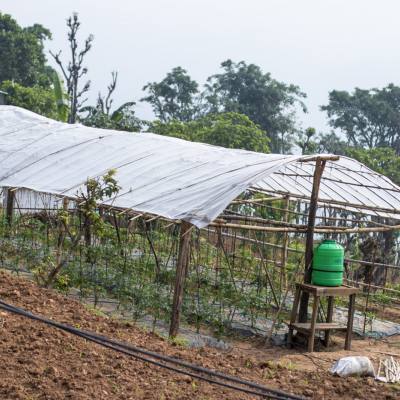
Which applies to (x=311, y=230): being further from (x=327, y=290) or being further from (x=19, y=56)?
(x=19, y=56)

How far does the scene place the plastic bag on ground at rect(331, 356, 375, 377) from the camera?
6109 mm

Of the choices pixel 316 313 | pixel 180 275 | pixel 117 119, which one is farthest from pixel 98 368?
pixel 117 119

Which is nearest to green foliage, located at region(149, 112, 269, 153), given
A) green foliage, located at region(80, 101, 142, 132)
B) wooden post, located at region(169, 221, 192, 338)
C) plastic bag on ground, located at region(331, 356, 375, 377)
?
green foliage, located at region(80, 101, 142, 132)

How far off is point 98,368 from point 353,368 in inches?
92.5

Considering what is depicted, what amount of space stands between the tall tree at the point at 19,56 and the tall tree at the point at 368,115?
11947mm

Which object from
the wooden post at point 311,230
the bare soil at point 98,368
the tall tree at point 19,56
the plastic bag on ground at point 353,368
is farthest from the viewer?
the tall tree at point 19,56

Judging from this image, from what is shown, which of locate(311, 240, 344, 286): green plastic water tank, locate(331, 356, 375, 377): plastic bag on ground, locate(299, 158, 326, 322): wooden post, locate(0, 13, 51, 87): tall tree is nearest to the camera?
locate(331, 356, 375, 377): plastic bag on ground

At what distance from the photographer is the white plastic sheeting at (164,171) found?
749cm

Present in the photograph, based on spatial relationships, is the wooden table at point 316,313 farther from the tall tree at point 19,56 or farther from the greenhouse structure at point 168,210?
the tall tree at point 19,56

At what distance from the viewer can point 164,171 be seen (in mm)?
8680

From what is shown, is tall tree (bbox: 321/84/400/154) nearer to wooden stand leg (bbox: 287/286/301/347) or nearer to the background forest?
the background forest

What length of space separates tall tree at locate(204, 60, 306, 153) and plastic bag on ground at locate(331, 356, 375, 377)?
956 inches

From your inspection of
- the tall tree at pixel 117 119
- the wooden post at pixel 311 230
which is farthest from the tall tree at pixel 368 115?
the wooden post at pixel 311 230

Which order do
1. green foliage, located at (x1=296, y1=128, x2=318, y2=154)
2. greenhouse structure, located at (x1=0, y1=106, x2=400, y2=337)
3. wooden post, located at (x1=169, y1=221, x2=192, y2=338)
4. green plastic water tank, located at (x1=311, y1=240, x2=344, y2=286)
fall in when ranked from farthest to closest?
green foliage, located at (x1=296, y1=128, x2=318, y2=154) → green plastic water tank, located at (x1=311, y1=240, x2=344, y2=286) → greenhouse structure, located at (x1=0, y1=106, x2=400, y2=337) → wooden post, located at (x1=169, y1=221, x2=192, y2=338)
